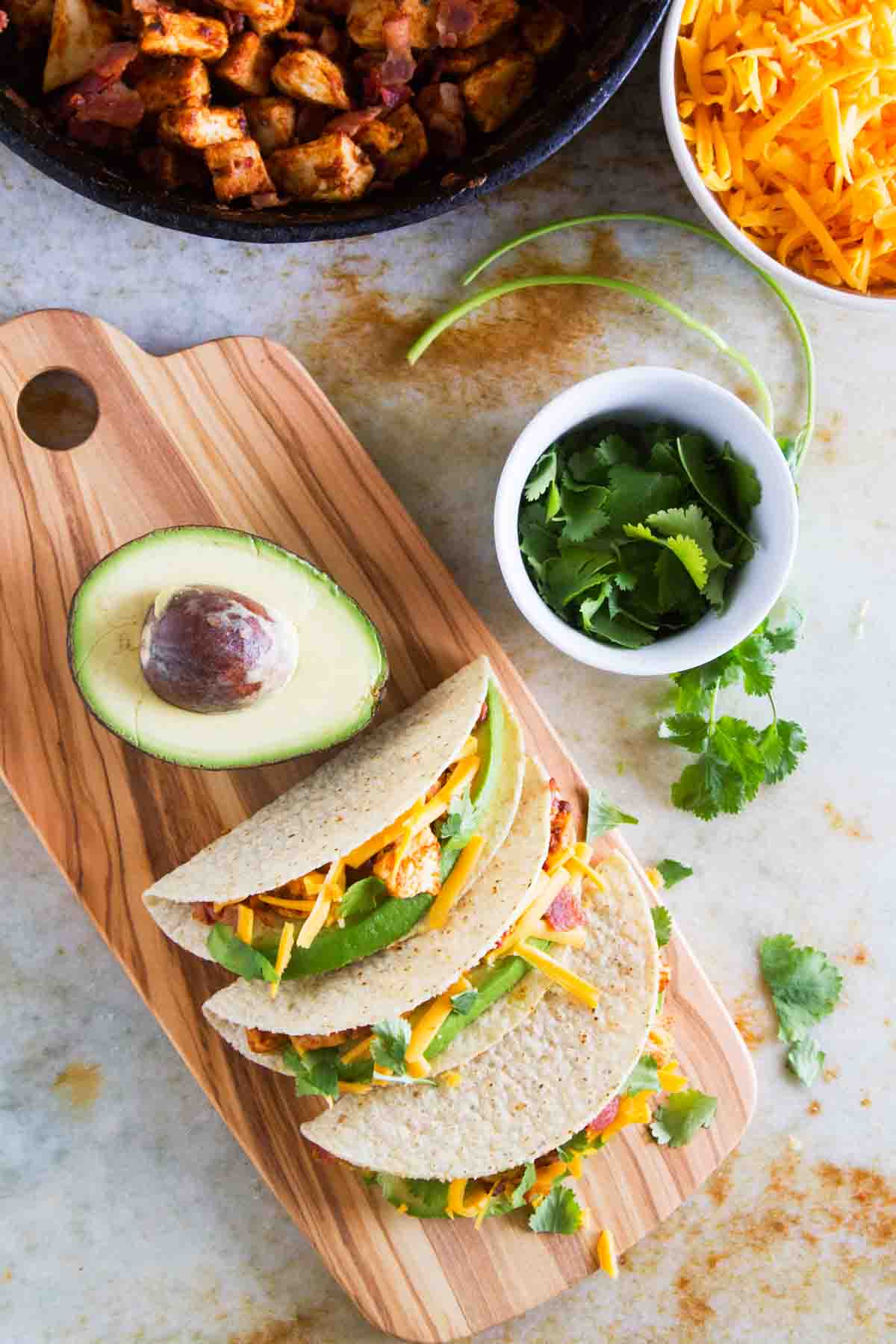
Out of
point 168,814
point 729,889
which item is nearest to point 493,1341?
point 729,889

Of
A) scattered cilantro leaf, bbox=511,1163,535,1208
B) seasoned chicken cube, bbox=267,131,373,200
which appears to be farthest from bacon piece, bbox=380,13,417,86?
scattered cilantro leaf, bbox=511,1163,535,1208

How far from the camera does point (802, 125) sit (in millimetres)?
1994

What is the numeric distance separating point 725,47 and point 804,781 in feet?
4.63

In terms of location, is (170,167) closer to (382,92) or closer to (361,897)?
(382,92)

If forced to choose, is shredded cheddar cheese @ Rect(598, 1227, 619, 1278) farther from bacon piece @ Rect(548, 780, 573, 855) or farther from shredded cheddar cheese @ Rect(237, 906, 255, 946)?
shredded cheddar cheese @ Rect(237, 906, 255, 946)

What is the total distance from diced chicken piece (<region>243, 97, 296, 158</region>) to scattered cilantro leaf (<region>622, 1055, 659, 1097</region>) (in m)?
1.75

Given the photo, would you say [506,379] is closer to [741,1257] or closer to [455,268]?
[455,268]

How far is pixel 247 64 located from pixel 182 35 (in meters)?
0.13

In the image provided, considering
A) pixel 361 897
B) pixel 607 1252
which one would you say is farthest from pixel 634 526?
pixel 607 1252

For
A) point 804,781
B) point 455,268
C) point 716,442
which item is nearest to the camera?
point 716,442

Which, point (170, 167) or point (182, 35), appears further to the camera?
point (170, 167)

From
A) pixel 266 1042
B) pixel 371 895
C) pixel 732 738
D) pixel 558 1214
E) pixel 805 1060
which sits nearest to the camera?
pixel 371 895

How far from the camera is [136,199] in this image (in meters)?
1.82

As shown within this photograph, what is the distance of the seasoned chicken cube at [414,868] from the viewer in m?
1.97
